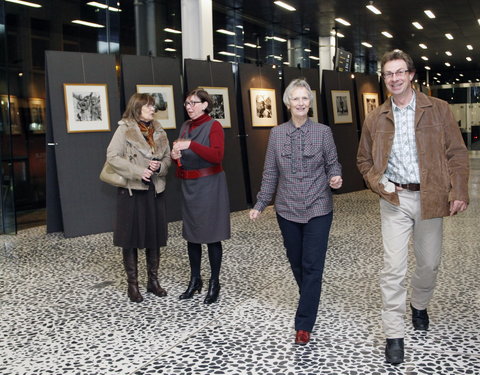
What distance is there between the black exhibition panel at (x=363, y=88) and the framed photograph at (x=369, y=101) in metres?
0.04

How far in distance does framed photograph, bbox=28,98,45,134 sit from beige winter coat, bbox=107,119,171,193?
21.0 ft

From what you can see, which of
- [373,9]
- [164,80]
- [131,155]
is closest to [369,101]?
[373,9]

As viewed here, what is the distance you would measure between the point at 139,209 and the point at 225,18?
34.2 ft

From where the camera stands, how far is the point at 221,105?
9516 mm

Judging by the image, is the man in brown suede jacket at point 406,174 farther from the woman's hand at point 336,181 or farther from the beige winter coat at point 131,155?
the beige winter coat at point 131,155

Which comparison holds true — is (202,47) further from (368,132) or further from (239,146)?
(368,132)

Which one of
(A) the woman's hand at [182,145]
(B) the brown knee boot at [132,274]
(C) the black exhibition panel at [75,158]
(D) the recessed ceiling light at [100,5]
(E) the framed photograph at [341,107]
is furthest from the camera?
(E) the framed photograph at [341,107]

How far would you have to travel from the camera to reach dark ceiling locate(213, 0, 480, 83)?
13.8 m

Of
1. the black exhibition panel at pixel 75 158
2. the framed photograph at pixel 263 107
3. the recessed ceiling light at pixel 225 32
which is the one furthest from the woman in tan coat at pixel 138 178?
the recessed ceiling light at pixel 225 32

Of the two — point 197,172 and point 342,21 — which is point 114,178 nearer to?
point 197,172

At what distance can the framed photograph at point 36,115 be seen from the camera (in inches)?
401

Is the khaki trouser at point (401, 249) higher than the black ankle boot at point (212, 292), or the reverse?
the khaki trouser at point (401, 249)

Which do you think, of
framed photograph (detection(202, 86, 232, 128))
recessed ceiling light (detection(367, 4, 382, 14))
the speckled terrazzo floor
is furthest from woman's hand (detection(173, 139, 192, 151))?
recessed ceiling light (detection(367, 4, 382, 14))

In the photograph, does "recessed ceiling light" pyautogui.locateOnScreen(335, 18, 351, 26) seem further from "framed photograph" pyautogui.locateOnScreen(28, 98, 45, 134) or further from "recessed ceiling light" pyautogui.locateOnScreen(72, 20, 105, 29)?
"framed photograph" pyautogui.locateOnScreen(28, 98, 45, 134)
